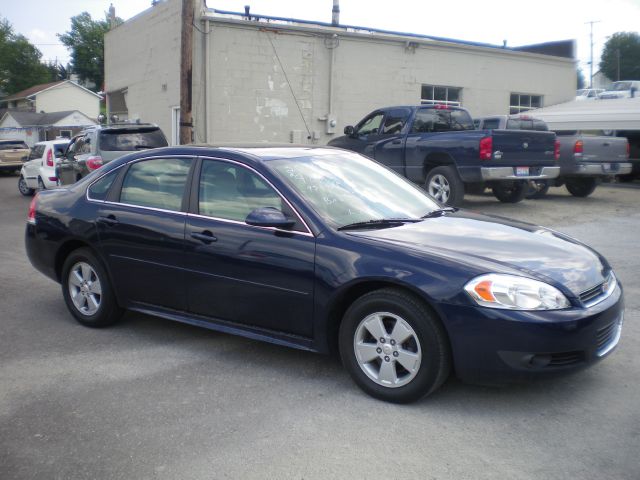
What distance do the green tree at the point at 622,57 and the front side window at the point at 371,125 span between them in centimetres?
6755

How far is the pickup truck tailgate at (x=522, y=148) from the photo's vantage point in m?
12.4

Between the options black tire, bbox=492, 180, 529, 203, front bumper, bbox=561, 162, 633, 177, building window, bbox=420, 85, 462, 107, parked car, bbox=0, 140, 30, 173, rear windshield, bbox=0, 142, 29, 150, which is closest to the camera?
black tire, bbox=492, 180, 529, 203

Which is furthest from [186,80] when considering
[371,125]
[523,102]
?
[523,102]

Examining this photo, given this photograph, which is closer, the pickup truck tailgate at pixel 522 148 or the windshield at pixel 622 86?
the pickup truck tailgate at pixel 522 148

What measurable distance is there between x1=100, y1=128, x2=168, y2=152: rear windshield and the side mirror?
Answer: 9270 mm

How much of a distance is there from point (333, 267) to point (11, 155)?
96.0 ft

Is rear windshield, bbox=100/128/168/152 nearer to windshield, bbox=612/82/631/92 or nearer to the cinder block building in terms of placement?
the cinder block building

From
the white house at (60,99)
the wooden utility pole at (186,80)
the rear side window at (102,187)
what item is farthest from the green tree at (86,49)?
the rear side window at (102,187)

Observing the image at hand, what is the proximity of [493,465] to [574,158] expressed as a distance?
12424mm

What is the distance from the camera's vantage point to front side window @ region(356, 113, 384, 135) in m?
14.4

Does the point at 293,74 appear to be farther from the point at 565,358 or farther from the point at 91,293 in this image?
the point at 565,358

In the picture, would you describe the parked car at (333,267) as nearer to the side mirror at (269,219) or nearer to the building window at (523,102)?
the side mirror at (269,219)

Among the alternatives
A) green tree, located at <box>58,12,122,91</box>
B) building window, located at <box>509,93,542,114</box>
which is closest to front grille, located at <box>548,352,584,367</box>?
building window, located at <box>509,93,542,114</box>

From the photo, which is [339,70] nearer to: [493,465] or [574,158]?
[574,158]
